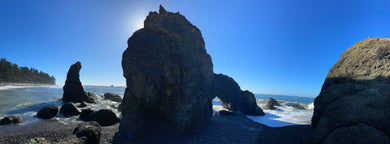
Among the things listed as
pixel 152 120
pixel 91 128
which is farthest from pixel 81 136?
pixel 152 120

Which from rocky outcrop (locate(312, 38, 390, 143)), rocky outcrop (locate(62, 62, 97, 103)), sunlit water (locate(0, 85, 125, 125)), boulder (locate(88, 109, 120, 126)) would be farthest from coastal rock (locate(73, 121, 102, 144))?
rocky outcrop (locate(62, 62, 97, 103))

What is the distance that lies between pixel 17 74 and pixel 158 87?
137 meters

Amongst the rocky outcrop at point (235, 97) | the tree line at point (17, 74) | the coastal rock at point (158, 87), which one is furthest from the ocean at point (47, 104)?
the tree line at point (17, 74)

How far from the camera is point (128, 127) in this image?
10.1 metres

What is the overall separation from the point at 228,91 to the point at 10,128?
30.1 m

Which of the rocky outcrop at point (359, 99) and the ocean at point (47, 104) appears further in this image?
the ocean at point (47, 104)

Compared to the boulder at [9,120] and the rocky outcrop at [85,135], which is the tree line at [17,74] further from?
the rocky outcrop at [85,135]

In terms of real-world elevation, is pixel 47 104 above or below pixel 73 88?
below

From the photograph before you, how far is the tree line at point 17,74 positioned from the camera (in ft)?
245

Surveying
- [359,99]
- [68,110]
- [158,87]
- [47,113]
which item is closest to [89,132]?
[158,87]

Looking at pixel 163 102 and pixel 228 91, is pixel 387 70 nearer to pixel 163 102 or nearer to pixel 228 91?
pixel 163 102

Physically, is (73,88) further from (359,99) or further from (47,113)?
(359,99)

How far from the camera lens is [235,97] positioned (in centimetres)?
2972

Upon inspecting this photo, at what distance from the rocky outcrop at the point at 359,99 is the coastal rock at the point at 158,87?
8.79 m
